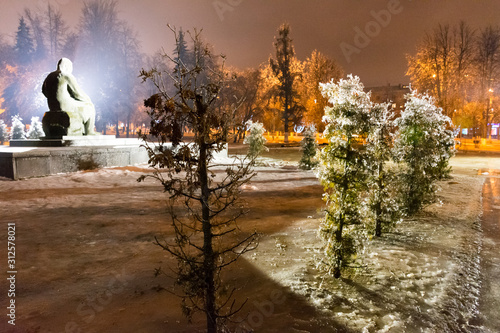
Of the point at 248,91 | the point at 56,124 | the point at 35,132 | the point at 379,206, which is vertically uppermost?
the point at 248,91

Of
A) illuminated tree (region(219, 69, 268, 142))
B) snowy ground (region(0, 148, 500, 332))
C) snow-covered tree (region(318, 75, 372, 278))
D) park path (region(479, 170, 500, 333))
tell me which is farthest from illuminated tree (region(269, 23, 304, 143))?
snow-covered tree (region(318, 75, 372, 278))

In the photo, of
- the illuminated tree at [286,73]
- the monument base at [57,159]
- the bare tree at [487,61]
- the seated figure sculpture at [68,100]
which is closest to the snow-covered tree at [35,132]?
the seated figure sculpture at [68,100]

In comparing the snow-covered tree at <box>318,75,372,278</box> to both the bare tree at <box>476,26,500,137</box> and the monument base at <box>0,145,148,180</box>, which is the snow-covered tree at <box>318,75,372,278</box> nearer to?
the monument base at <box>0,145,148,180</box>

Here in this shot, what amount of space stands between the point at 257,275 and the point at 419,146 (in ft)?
14.5

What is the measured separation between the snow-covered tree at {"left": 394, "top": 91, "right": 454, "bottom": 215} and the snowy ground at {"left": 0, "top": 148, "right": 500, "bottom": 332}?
2.55 feet

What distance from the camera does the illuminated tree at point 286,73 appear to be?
137 ft

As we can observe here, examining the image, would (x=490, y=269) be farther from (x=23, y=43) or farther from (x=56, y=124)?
(x=23, y=43)

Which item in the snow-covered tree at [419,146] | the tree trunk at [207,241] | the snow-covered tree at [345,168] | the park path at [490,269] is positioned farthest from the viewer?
the snow-covered tree at [419,146]

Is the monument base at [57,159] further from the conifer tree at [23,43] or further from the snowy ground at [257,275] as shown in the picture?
the conifer tree at [23,43]

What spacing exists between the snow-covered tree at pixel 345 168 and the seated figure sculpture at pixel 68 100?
39.9 feet

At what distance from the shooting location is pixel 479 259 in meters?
5.09

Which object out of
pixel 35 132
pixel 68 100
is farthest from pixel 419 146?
pixel 35 132

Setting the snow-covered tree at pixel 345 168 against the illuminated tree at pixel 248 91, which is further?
the illuminated tree at pixel 248 91

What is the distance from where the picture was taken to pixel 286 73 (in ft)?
138
